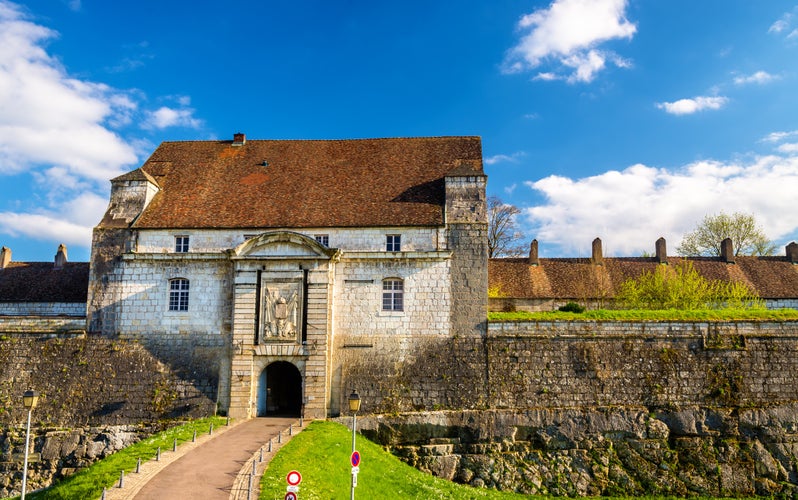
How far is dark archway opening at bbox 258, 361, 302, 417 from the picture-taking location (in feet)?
84.0

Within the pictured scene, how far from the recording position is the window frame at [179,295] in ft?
86.1

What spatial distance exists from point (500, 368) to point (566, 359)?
106 inches

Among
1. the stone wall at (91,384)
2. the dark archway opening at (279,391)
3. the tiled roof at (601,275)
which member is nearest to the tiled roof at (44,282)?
the stone wall at (91,384)

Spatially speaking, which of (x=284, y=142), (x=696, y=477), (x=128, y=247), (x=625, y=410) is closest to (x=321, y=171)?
(x=284, y=142)

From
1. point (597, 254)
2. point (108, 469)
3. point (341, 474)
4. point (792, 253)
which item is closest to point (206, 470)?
point (108, 469)

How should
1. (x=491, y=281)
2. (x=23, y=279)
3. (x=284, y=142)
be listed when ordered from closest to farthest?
(x=284, y=142), (x=23, y=279), (x=491, y=281)

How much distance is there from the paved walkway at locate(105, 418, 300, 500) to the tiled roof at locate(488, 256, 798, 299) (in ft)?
60.9

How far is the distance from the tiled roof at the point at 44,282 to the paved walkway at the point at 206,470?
615 inches

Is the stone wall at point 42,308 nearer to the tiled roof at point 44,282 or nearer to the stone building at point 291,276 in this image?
the tiled roof at point 44,282

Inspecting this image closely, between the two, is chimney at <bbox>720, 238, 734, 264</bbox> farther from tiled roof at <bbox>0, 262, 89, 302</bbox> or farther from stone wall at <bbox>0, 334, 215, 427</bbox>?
tiled roof at <bbox>0, 262, 89, 302</bbox>

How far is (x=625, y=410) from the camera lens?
24094mm

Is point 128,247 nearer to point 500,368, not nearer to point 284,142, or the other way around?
point 284,142

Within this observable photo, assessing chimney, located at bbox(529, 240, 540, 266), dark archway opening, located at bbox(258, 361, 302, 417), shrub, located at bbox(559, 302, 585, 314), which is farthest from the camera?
chimney, located at bbox(529, 240, 540, 266)

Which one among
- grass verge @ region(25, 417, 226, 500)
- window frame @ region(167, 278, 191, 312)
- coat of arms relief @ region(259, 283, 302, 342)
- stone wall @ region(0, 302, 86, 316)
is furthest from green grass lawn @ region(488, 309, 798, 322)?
stone wall @ region(0, 302, 86, 316)
